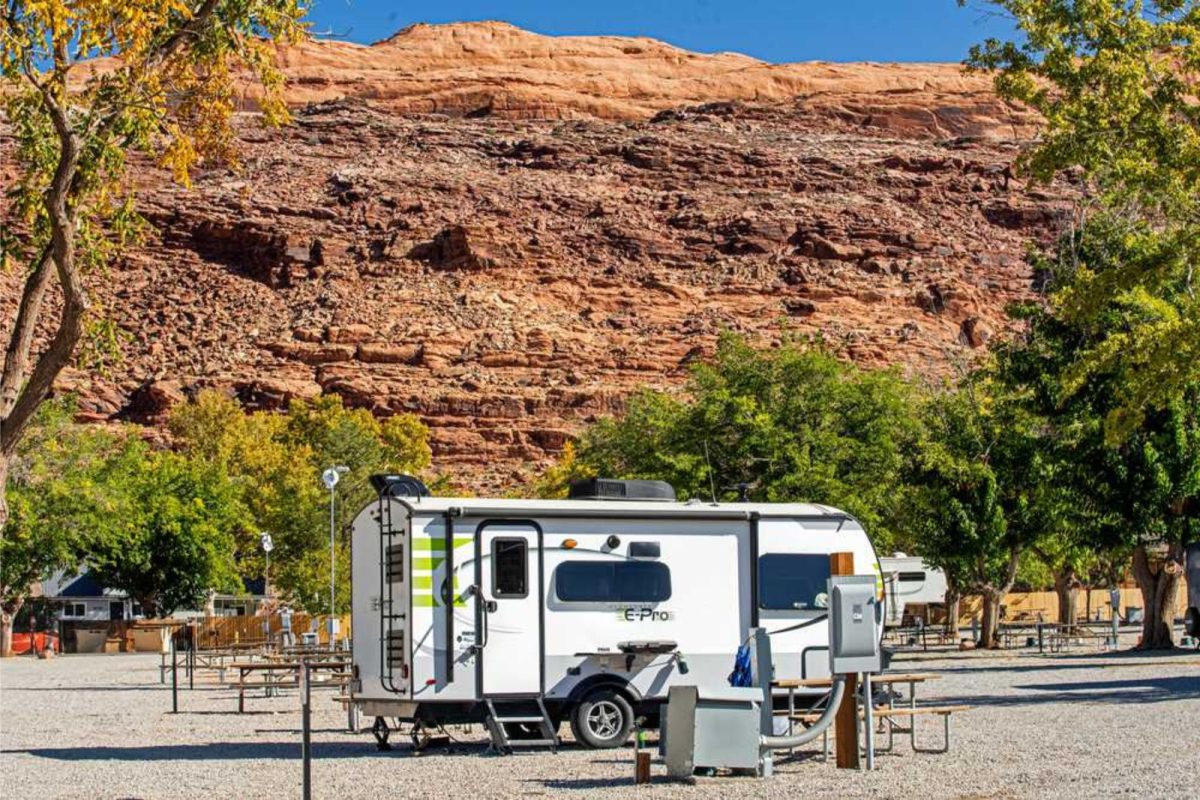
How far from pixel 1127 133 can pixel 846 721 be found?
11167mm

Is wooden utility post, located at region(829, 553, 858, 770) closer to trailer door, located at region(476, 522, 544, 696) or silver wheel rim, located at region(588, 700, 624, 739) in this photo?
silver wheel rim, located at region(588, 700, 624, 739)

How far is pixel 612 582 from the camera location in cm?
1798

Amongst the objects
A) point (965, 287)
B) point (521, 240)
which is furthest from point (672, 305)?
point (965, 287)

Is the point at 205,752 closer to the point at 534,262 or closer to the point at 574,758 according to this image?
the point at 574,758

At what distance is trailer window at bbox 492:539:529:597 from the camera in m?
17.5

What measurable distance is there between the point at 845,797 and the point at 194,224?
13306 cm

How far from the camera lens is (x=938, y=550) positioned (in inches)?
1580

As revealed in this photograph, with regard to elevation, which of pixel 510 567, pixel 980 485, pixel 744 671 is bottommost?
pixel 744 671

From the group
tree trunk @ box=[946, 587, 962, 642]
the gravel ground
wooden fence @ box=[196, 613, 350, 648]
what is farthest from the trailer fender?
tree trunk @ box=[946, 587, 962, 642]

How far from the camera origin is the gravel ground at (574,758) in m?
14.0

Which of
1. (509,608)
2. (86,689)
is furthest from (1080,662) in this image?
(509,608)

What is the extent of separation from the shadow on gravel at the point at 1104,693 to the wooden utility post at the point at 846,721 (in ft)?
25.3

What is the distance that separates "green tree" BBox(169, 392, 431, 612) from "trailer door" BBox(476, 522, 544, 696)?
98.8ft

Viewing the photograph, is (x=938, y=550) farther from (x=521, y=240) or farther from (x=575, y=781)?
(x=521, y=240)
